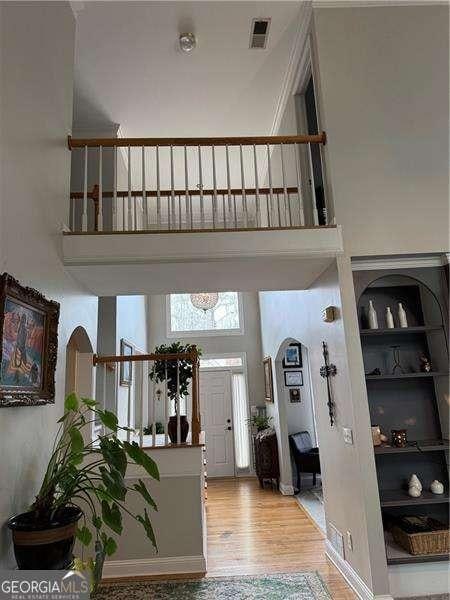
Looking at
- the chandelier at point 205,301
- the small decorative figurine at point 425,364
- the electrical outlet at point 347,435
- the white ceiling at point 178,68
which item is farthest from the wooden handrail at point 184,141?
the chandelier at point 205,301

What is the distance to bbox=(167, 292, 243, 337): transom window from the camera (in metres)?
8.51

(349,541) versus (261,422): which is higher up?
(261,422)

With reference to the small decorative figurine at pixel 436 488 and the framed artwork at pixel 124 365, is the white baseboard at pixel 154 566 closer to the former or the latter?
the small decorative figurine at pixel 436 488

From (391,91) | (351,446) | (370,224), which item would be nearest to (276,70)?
(391,91)

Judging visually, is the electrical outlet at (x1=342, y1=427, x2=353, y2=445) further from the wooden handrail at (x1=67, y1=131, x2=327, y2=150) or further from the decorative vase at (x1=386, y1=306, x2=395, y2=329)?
the wooden handrail at (x1=67, y1=131, x2=327, y2=150)

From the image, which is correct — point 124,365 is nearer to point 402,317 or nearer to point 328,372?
point 328,372

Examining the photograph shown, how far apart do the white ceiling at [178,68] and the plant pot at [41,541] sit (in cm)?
430

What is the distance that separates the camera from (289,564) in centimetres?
357

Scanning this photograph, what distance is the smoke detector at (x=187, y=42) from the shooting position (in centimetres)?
399

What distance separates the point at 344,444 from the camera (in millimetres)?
3240

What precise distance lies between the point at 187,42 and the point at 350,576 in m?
5.10

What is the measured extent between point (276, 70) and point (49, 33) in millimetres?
2582

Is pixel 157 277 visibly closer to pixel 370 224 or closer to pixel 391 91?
pixel 370 224

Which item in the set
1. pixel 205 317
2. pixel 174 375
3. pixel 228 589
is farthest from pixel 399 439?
pixel 205 317
